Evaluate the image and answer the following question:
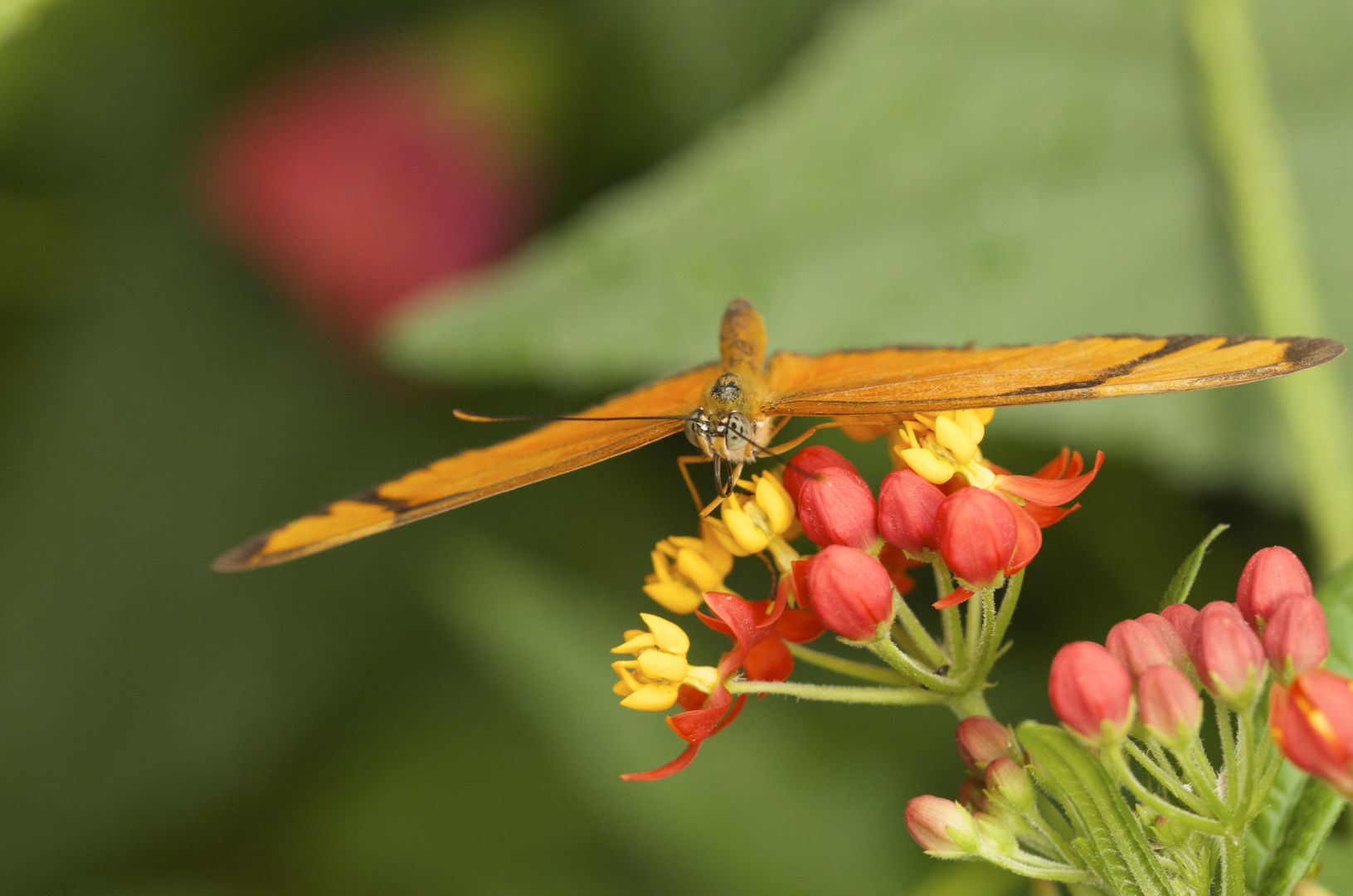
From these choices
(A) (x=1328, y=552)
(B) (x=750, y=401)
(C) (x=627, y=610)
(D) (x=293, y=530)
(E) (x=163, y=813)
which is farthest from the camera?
(E) (x=163, y=813)

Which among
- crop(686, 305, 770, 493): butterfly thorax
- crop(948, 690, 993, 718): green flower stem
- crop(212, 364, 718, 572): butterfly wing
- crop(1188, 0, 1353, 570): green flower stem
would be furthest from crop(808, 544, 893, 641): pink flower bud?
crop(1188, 0, 1353, 570): green flower stem

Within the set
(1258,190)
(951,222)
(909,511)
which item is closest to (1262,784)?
(909,511)

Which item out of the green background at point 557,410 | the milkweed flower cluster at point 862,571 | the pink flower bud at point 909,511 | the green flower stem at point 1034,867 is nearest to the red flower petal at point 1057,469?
the milkweed flower cluster at point 862,571

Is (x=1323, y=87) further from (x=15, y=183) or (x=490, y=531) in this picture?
(x=15, y=183)

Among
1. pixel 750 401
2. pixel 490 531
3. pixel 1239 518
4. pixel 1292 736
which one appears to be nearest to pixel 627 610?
pixel 490 531

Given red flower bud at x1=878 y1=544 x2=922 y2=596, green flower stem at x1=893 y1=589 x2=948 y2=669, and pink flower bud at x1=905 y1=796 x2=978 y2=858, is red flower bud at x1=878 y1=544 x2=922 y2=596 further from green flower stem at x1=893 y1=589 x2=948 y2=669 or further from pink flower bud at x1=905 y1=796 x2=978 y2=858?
pink flower bud at x1=905 y1=796 x2=978 y2=858

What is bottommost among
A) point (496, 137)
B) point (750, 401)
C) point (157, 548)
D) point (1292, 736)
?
point (1292, 736)

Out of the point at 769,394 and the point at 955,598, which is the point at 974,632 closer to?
the point at 955,598
